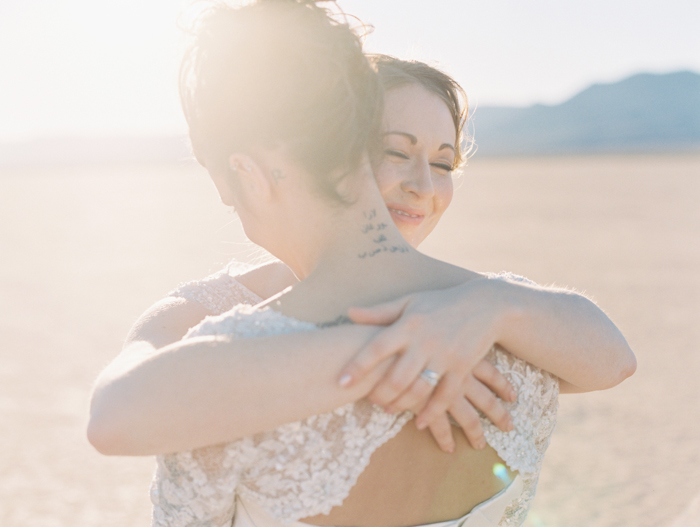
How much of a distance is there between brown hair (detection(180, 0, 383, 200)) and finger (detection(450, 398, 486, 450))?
0.58 meters

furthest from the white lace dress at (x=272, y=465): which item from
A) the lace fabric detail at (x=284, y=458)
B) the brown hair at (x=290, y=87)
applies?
the brown hair at (x=290, y=87)

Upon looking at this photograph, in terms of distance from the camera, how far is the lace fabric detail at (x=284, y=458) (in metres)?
1.47

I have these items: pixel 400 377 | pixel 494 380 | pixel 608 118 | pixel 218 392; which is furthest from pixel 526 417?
pixel 608 118

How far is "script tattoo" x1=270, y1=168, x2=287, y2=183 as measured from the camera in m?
1.62

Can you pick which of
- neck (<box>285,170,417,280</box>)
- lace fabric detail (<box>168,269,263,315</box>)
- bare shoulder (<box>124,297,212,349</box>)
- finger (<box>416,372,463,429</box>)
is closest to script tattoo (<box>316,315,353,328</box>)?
neck (<box>285,170,417,280</box>)

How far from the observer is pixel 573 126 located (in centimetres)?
14350

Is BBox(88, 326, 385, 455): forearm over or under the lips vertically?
over

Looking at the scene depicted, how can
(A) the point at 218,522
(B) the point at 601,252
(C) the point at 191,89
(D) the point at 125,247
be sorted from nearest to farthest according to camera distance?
(A) the point at 218,522 → (C) the point at 191,89 → (B) the point at 601,252 → (D) the point at 125,247

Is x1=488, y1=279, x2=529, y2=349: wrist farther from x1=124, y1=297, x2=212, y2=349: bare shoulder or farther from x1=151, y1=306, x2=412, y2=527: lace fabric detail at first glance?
x1=124, y1=297, x2=212, y2=349: bare shoulder

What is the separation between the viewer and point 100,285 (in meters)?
14.6

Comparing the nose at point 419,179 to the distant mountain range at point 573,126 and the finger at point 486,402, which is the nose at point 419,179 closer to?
the finger at point 486,402

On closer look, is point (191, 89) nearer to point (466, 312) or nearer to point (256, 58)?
point (256, 58)

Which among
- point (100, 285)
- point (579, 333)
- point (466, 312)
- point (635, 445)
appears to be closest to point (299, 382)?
point (466, 312)

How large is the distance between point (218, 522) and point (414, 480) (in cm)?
48
